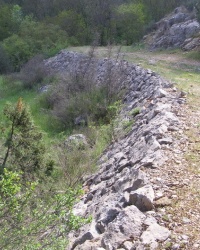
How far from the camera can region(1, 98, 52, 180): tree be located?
331 inches

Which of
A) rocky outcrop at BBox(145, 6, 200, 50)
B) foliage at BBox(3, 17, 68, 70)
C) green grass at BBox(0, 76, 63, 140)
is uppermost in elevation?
rocky outcrop at BBox(145, 6, 200, 50)

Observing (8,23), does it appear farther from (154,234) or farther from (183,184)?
(154,234)

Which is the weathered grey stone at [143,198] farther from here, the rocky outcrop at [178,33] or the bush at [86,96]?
the rocky outcrop at [178,33]

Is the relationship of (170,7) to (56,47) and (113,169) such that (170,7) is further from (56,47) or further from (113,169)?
(113,169)

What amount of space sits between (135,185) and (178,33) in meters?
21.2

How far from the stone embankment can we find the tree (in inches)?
55.1

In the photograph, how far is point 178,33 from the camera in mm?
24719

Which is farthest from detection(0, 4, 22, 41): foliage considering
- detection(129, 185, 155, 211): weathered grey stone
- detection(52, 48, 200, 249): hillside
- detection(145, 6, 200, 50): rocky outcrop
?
detection(129, 185, 155, 211): weathered grey stone

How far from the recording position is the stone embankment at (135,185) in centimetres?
411

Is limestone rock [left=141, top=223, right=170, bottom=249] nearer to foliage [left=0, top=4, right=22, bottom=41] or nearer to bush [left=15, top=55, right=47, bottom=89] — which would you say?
bush [left=15, top=55, right=47, bottom=89]

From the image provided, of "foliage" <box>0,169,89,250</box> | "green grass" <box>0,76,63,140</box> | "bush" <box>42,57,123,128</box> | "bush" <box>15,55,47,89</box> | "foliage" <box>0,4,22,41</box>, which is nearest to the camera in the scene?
"foliage" <box>0,169,89,250</box>

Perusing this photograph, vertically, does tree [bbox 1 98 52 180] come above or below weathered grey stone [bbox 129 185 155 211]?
below

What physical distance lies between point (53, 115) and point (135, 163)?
360 inches

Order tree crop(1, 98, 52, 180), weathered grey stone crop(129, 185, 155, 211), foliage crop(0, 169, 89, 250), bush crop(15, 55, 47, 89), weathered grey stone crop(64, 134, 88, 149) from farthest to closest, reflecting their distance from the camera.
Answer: bush crop(15, 55, 47, 89) < weathered grey stone crop(64, 134, 88, 149) < tree crop(1, 98, 52, 180) < weathered grey stone crop(129, 185, 155, 211) < foliage crop(0, 169, 89, 250)
